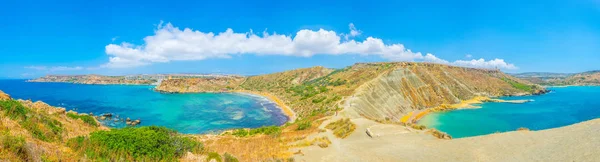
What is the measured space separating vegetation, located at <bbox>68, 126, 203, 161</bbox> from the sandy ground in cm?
772

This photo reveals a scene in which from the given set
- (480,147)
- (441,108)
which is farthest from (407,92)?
(480,147)

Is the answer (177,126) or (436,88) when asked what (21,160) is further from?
(436,88)

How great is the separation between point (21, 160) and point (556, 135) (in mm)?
23648

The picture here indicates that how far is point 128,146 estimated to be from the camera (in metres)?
12.3

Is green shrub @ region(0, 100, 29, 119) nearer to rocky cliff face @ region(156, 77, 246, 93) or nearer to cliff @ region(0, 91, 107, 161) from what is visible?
cliff @ region(0, 91, 107, 161)

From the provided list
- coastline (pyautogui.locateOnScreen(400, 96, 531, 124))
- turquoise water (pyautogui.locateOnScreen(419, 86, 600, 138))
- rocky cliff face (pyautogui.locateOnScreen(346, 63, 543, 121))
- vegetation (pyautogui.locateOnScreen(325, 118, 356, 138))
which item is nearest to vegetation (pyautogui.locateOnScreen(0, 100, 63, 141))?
vegetation (pyautogui.locateOnScreen(325, 118, 356, 138))

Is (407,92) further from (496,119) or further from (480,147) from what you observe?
(480,147)

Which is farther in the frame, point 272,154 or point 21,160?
point 272,154

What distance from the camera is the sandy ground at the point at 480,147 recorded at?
14039 mm

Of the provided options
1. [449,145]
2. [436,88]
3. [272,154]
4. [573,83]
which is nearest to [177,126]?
[272,154]

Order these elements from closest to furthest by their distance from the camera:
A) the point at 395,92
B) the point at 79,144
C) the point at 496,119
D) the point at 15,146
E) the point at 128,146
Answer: the point at 15,146
the point at 79,144
the point at 128,146
the point at 496,119
the point at 395,92

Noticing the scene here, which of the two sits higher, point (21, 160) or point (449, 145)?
point (21, 160)

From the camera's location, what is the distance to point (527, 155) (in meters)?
14.7

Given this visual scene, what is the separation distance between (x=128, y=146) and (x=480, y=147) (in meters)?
19.0
